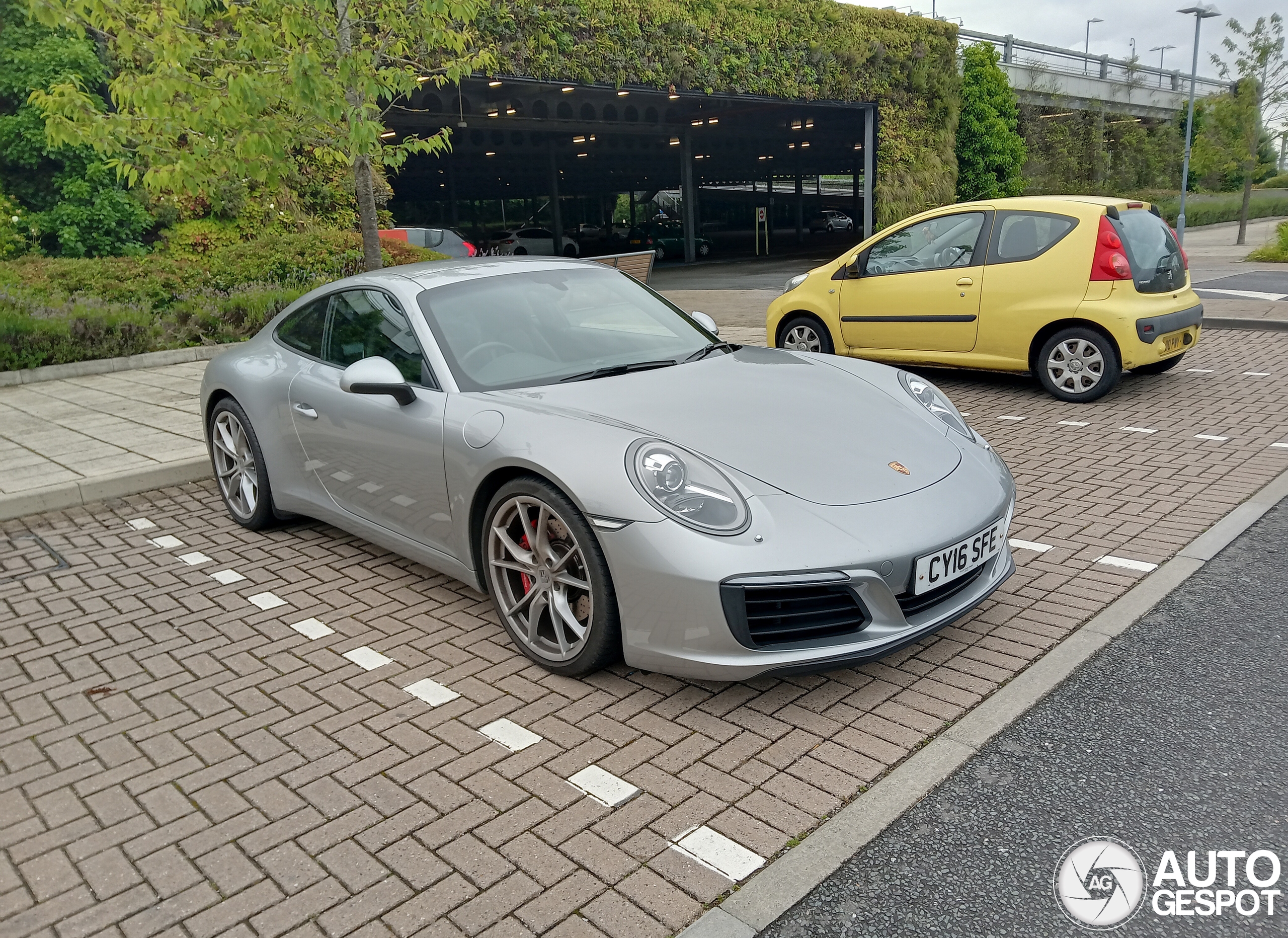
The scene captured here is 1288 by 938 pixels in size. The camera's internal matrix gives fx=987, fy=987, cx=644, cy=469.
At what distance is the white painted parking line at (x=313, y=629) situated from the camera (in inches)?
159

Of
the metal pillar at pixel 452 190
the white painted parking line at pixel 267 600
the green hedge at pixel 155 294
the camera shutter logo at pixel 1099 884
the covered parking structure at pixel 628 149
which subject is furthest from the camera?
the metal pillar at pixel 452 190

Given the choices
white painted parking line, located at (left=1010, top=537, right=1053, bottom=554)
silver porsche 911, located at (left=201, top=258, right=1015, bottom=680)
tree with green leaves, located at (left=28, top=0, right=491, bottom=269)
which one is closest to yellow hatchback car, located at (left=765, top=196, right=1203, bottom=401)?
white painted parking line, located at (left=1010, top=537, right=1053, bottom=554)

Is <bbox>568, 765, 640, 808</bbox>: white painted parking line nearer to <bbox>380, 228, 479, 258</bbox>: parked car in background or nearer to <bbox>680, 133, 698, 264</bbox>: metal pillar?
<bbox>380, 228, 479, 258</bbox>: parked car in background

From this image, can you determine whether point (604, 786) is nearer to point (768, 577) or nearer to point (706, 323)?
point (768, 577)

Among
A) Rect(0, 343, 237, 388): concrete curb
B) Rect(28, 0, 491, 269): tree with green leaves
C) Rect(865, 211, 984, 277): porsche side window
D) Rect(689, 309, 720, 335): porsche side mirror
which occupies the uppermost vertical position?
Rect(28, 0, 491, 269): tree with green leaves

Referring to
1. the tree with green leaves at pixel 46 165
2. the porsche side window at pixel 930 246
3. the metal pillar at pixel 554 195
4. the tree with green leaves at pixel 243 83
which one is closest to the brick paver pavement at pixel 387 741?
the porsche side window at pixel 930 246

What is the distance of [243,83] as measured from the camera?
720 cm

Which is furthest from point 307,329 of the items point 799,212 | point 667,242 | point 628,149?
point 799,212

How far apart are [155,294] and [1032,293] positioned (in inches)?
413

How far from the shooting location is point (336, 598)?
14.5ft

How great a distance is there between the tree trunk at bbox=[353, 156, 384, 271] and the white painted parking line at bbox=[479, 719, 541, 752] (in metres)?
6.47

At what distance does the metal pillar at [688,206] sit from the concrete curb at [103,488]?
91.3 feet

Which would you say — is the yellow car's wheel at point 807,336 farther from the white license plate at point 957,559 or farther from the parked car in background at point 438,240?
the parked car in background at point 438,240

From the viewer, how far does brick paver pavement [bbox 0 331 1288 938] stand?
247 centimetres
